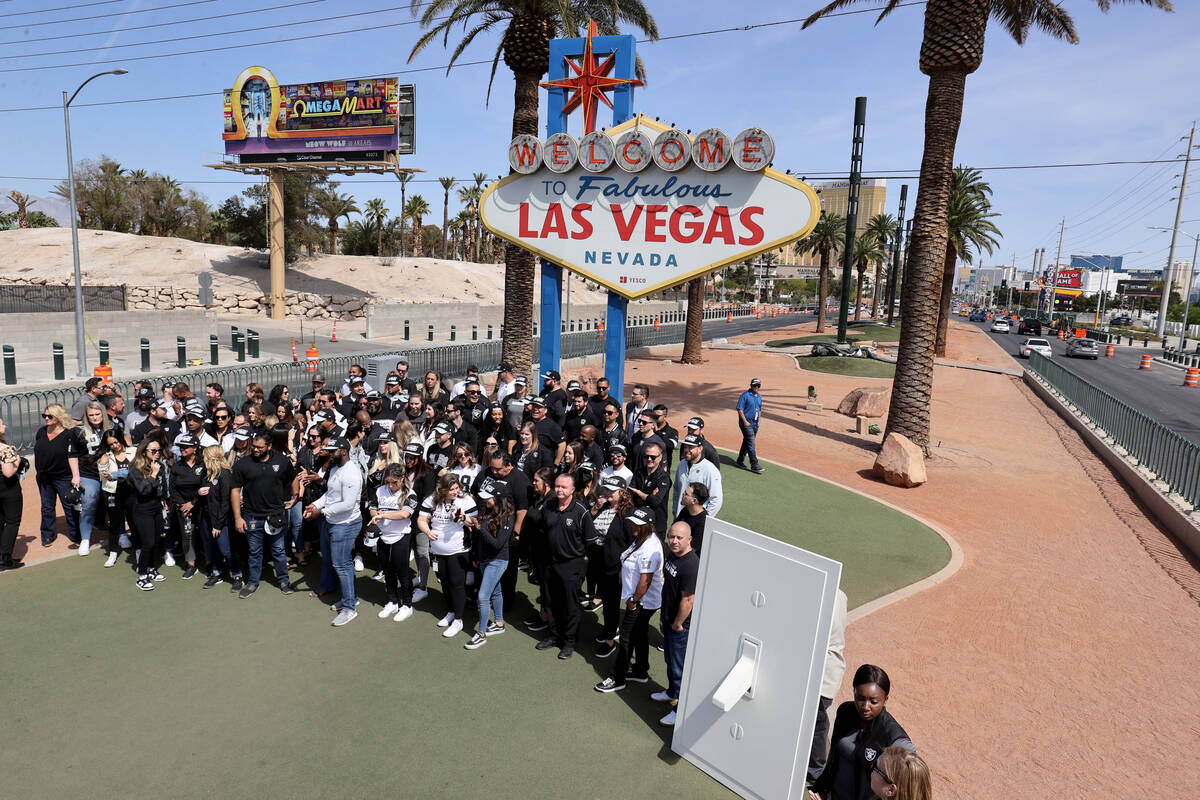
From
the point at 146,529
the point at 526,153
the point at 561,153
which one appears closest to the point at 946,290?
the point at 561,153

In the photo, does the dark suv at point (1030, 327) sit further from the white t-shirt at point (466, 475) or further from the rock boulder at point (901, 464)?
the white t-shirt at point (466, 475)

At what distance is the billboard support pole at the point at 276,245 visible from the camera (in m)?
42.1

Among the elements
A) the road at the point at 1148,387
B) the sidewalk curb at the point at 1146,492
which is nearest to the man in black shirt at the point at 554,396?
the sidewalk curb at the point at 1146,492

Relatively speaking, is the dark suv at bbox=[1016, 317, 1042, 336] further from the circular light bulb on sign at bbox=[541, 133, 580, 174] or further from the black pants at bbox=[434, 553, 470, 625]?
the black pants at bbox=[434, 553, 470, 625]

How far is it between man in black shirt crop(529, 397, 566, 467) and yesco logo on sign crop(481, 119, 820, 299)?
140 inches

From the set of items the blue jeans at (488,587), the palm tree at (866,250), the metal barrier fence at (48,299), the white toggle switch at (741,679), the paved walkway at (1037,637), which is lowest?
the paved walkway at (1037,637)

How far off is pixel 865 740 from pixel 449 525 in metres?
4.16

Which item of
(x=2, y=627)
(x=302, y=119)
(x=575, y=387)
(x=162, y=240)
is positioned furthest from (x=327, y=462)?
(x=162, y=240)

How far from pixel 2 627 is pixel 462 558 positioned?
454cm

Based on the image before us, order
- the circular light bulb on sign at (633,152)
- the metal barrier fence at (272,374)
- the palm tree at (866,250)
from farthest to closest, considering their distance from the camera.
→ the palm tree at (866,250) < the metal barrier fence at (272,374) < the circular light bulb on sign at (633,152)

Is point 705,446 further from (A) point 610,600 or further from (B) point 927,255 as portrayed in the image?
(B) point 927,255

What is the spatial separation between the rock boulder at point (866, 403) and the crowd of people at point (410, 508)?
498 inches

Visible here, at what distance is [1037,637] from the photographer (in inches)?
309

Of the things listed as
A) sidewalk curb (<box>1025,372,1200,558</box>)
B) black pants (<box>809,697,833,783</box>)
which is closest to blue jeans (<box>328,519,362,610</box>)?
black pants (<box>809,697,833,783</box>)
